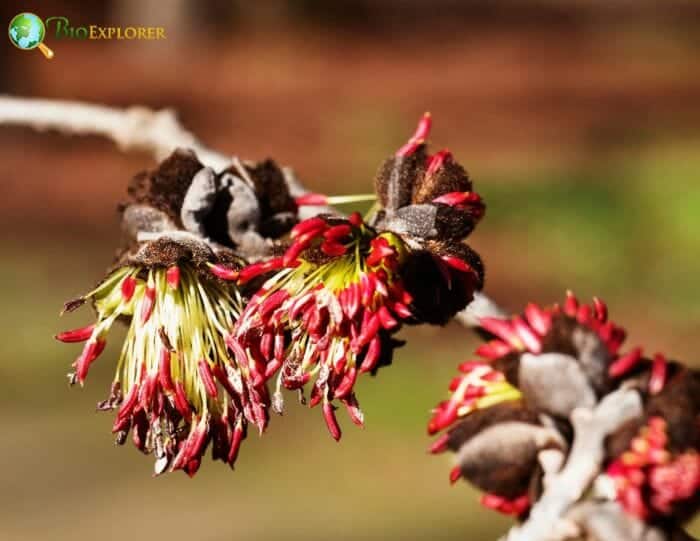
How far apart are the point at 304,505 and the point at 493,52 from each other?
8.03 metres

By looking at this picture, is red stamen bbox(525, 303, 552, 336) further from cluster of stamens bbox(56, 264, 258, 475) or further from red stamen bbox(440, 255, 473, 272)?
cluster of stamens bbox(56, 264, 258, 475)

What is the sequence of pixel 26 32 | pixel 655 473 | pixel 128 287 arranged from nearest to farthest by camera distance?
pixel 655 473
pixel 128 287
pixel 26 32

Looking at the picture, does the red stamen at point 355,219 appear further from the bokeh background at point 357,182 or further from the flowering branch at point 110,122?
the bokeh background at point 357,182

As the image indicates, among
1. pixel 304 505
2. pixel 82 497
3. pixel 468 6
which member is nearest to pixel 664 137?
pixel 468 6

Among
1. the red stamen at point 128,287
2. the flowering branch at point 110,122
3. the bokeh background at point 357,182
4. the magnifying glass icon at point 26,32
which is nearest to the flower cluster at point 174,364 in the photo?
the red stamen at point 128,287

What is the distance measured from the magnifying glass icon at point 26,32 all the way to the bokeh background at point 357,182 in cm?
320

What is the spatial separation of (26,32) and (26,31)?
2 cm

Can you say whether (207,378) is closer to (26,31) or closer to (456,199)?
(456,199)

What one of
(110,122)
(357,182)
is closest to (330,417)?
(110,122)

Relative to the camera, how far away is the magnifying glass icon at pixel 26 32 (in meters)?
2.56

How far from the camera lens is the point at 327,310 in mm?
1262

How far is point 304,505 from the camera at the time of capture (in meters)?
6.04

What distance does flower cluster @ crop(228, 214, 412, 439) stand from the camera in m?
1.24

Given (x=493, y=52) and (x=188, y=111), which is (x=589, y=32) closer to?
(x=493, y=52)
